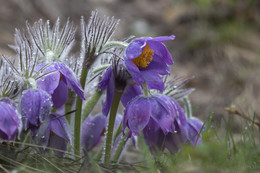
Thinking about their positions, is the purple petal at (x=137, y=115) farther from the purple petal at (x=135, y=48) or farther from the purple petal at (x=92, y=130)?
the purple petal at (x=92, y=130)

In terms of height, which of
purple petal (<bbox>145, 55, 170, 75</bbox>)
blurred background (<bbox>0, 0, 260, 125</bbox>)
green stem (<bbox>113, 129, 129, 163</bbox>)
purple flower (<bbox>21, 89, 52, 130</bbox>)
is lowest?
green stem (<bbox>113, 129, 129, 163</bbox>)

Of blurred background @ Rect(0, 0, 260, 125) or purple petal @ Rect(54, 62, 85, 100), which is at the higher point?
blurred background @ Rect(0, 0, 260, 125)

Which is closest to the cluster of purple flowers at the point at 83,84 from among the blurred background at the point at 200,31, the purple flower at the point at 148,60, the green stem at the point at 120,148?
the purple flower at the point at 148,60

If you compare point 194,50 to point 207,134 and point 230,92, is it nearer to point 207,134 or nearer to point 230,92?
point 230,92

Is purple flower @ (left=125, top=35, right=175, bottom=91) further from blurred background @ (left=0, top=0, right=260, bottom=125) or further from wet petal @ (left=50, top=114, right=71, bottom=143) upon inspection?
blurred background @ (left=0, top=0, right=260, bottom=125)

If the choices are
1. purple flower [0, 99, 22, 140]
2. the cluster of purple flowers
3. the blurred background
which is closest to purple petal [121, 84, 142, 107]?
the cluster of purple flowers

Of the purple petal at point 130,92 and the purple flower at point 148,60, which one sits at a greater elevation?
the purple flower at point 148,60
